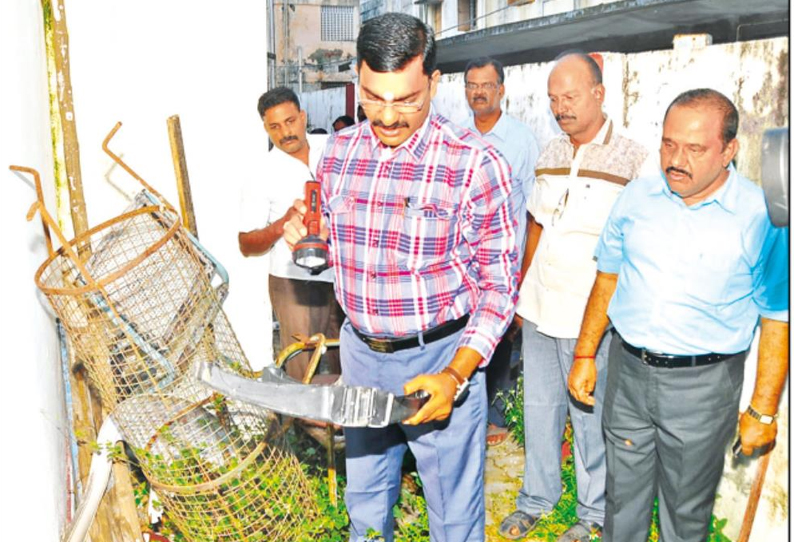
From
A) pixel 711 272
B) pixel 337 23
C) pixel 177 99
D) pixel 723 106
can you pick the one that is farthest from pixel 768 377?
pixel 337 23

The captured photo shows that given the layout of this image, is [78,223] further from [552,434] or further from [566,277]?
[552,434]

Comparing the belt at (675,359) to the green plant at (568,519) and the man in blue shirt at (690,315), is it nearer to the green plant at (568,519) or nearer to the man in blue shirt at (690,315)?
the man in blue shirt at (690,315)

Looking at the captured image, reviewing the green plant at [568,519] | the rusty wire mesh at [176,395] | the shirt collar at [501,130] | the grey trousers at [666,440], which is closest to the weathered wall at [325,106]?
the shirt collar at [501,130]

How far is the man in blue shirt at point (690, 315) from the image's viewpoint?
3096 millimetres

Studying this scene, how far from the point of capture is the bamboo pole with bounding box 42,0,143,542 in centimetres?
387

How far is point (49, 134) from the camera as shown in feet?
13.1

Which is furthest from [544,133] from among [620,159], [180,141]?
[180,141]

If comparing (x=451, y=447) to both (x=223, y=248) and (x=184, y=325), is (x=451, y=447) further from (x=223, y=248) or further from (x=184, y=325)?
(x=223, y=248)

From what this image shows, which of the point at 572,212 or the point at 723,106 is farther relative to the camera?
the point at 572,212

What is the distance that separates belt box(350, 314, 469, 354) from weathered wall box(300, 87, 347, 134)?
19.0 metres

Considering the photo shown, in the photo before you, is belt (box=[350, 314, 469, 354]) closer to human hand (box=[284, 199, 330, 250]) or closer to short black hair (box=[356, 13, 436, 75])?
human hand (box=[284, 199, 330, 250])

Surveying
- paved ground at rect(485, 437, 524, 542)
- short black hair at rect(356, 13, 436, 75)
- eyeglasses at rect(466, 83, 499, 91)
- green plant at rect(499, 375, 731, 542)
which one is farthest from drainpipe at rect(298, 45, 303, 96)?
short black hair at rect(356, 13, 436, 75)

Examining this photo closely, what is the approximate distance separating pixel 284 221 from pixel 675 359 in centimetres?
227

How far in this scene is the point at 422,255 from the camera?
2.90 metres
